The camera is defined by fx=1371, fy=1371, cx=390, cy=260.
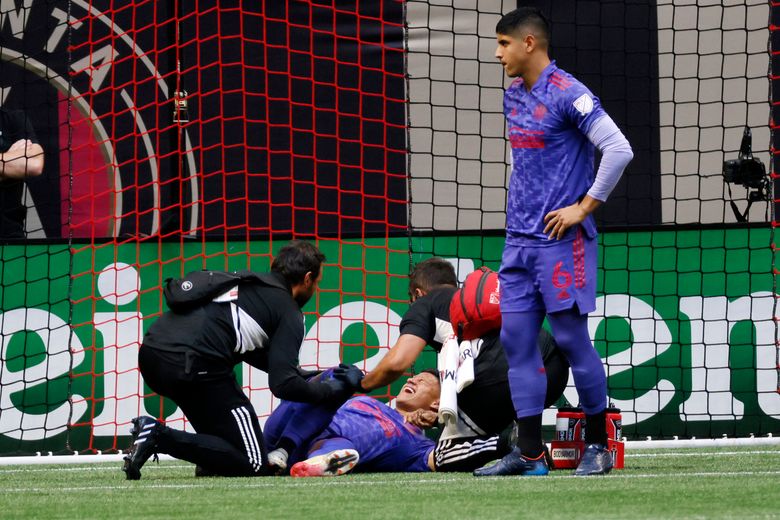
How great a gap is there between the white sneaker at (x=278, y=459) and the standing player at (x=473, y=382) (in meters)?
0.46

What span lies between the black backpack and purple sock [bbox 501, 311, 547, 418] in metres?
1.13

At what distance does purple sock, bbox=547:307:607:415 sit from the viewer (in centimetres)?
531

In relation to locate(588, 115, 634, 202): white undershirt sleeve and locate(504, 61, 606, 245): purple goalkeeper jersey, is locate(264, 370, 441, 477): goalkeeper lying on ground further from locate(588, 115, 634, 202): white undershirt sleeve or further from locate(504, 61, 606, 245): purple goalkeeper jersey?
locate(588, 115, 634, 202): white undershirt sleeve

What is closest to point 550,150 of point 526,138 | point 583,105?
point 526,138

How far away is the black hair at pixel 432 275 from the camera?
6586mm

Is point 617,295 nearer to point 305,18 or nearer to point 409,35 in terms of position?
point 409,35

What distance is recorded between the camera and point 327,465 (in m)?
5.85

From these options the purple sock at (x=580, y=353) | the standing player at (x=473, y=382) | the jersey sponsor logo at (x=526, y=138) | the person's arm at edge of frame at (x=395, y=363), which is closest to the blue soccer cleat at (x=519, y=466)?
the purple sock at (x=580, y=353)

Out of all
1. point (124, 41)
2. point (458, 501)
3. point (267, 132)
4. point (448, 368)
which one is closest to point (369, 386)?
point (448, 368)

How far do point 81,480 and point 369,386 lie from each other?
1.34 meters

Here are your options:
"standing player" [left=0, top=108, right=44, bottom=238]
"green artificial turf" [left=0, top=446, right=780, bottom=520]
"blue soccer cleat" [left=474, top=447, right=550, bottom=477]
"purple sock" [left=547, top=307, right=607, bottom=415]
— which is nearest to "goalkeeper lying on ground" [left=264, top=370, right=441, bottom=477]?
"green artificial turf" [left=0, top=446, right=780, bottom=520]

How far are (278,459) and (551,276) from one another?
1.56m

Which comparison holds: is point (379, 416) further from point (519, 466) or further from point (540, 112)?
point (540, 112)

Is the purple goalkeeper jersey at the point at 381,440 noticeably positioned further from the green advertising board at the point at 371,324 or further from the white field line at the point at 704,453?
the green advertising board at the point at 371,324
